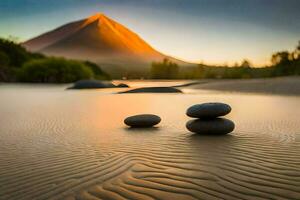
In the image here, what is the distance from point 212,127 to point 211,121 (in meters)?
0.14

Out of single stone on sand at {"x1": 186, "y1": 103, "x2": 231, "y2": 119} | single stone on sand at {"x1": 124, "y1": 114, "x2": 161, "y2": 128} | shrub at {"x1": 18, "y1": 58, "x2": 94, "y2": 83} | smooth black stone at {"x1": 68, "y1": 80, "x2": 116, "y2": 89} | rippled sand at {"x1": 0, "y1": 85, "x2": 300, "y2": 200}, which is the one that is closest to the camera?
rippled sand at {"x1": 0, "y1": 85, "x2": 300, "y2": 200}

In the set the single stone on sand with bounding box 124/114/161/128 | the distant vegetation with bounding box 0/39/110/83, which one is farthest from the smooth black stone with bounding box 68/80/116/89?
the single stone on sand with bounding box 124/114/161/128

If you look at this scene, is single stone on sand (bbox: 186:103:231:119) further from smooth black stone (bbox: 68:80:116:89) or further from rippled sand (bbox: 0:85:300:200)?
smooth black stone (bbox: 68:80:116:89)

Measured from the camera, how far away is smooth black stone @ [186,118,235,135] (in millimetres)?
5203

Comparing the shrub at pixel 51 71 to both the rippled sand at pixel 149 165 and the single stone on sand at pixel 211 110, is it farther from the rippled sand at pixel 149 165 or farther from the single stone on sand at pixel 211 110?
the single stone on sand at pixel 211 110

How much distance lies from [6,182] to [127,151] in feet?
4.94

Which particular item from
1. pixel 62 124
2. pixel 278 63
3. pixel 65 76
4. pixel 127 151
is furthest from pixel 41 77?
pixel 127 151

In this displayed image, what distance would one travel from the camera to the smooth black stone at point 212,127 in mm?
5203

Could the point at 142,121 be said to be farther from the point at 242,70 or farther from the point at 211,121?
the point at 242,70

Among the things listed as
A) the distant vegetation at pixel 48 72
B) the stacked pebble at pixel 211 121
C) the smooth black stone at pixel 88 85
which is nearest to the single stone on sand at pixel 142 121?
the stacked pebble at pixel 211 121

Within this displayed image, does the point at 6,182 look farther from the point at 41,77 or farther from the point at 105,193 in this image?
the point at 41,77

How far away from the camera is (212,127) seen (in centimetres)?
520

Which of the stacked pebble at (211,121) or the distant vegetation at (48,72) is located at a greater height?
the distant vegetation at (48,72)

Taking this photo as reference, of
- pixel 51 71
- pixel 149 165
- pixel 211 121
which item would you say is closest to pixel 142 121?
pixel 211 121
